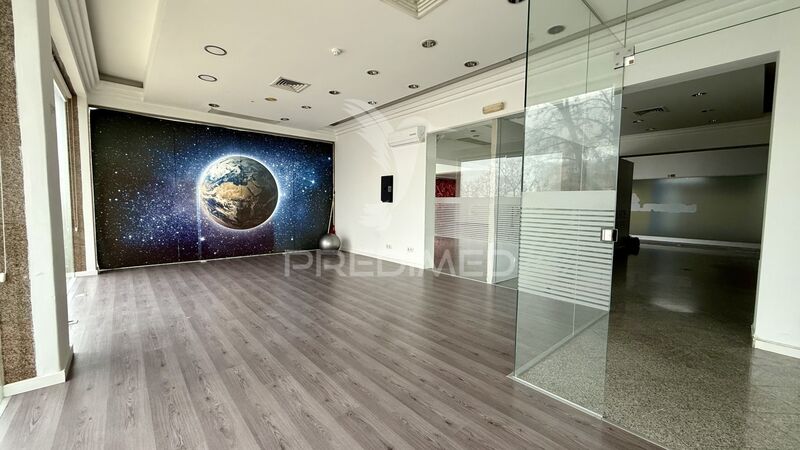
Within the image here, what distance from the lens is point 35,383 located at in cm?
227

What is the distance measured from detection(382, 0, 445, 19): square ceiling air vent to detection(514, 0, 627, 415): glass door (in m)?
1.14

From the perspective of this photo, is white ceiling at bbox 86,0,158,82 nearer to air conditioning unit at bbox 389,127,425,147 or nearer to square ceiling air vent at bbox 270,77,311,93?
square ceiling air vent at bbox 270,77,311,93

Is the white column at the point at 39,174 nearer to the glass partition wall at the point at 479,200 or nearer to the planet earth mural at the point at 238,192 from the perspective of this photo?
the planet earth mural at the point at 238,192

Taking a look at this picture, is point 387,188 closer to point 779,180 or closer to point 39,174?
point 39,174

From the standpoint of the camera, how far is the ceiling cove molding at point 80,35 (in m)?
3.28

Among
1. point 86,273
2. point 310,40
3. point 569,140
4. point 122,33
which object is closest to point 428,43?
point 310,40

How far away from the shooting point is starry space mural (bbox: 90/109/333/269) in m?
6.05

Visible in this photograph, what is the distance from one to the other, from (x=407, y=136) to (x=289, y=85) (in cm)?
242

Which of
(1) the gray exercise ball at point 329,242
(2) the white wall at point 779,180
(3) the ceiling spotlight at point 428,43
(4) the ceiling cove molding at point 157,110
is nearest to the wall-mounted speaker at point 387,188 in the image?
(1) the gray exercise ball at point 329,242

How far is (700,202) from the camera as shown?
9.98 meters

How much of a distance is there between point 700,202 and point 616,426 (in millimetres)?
11661

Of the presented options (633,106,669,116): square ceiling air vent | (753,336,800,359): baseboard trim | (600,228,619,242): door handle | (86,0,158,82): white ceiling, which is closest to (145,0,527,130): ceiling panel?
(86,0,158,82): white ceiling

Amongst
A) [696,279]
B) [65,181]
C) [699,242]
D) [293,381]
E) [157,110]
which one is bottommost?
[293,381]

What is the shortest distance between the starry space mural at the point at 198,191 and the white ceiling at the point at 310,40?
46.8 inches
